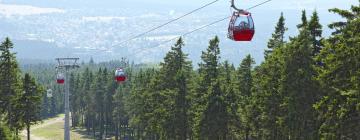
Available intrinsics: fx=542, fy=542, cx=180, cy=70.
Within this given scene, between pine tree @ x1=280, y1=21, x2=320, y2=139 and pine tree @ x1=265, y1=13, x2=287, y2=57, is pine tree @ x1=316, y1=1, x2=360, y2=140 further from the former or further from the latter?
pine tree @ x1=265, y1=13, x2=287, y2=57

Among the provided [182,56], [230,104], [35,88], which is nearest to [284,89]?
[230,104]

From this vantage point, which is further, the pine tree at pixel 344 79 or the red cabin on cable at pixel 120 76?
the red cabin on cable at pixel 120 76

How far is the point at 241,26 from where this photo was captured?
2231 cm

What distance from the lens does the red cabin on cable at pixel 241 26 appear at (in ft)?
72.7

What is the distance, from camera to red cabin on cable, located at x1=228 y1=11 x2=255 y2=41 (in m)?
22.2

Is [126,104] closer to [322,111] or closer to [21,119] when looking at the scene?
[21,119]

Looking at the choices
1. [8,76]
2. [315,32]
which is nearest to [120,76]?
[8,76]

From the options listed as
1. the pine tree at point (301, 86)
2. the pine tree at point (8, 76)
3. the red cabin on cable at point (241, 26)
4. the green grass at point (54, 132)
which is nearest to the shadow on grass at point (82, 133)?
the green grass at point (54, 132)

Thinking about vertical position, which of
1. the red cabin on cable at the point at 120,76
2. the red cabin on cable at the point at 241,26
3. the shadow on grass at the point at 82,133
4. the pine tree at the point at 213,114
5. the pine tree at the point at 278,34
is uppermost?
the pine tree at the point at 278,34

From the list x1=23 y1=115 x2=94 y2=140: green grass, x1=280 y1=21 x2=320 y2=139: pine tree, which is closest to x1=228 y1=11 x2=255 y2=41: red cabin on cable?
x1=280 y1=21 x2=320 y2=139: pine tree

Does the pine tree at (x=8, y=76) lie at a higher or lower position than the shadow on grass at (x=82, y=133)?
higher

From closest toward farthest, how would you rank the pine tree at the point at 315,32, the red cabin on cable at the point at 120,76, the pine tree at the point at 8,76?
the pine tree at the point at 315,32
the red cabin on cable at the point at 120,76
the pine tree at the point at 8,76

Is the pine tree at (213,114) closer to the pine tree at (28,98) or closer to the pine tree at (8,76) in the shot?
the pine tree at (8,76)

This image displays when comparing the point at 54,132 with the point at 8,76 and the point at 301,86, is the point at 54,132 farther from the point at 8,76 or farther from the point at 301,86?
the point at 301,86
